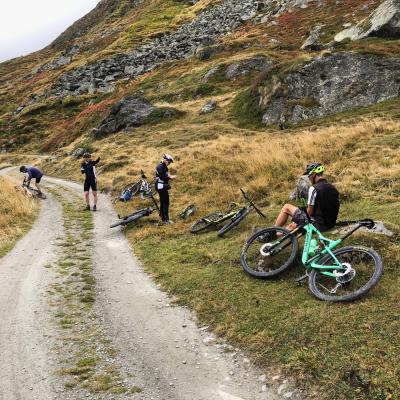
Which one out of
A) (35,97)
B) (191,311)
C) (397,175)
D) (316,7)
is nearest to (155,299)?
(191,311)

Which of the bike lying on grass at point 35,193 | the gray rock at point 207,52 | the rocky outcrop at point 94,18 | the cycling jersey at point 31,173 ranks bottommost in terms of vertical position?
the bike lying on grass at point 35,193

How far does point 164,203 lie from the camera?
16.0m

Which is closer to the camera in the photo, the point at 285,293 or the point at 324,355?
the point at 324,355

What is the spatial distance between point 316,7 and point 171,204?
2639 inches

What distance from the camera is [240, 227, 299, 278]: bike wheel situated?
9250 mm

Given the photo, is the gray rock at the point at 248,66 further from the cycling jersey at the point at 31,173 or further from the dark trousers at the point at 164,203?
the dark trousers at the point at 164,203

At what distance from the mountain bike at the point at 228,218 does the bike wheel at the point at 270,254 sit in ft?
7.73

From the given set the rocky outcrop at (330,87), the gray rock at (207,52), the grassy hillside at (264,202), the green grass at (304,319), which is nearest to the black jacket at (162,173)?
the grassy hillside at (264,202)

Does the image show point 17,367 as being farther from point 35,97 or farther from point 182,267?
point 35,97

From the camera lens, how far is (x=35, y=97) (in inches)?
3349

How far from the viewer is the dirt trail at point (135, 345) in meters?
6.17

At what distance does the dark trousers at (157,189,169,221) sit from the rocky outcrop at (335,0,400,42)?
3633cm

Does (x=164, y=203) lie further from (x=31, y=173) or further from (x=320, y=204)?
(x=31, y=173)

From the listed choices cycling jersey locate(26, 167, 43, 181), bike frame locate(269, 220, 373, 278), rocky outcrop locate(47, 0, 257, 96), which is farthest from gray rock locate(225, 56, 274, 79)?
bike frame locate(269, 220, 373, 278)
